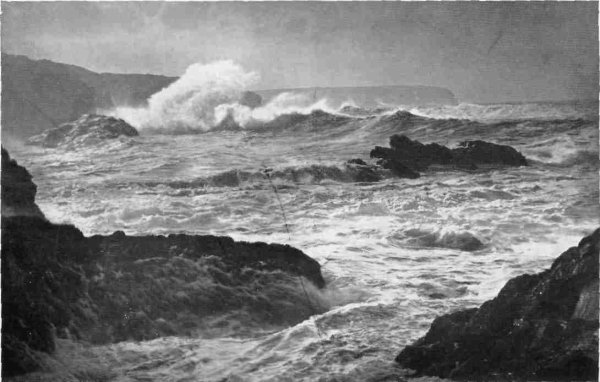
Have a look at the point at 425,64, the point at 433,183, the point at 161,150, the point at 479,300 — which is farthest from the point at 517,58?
the point at 161,150

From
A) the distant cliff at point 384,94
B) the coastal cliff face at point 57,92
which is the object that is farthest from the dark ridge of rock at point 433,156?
the coastal cliff face at point 57,92

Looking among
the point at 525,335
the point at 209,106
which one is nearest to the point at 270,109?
the point at 209,106

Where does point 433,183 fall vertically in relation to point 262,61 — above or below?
below

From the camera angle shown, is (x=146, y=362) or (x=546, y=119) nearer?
(x=146, y=362)

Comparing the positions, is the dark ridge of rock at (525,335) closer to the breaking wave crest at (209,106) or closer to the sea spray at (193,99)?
the breaking wave crest at (209,106)

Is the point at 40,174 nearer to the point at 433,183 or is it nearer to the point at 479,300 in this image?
the point at 433,183

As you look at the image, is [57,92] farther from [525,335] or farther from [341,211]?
[525,335]
